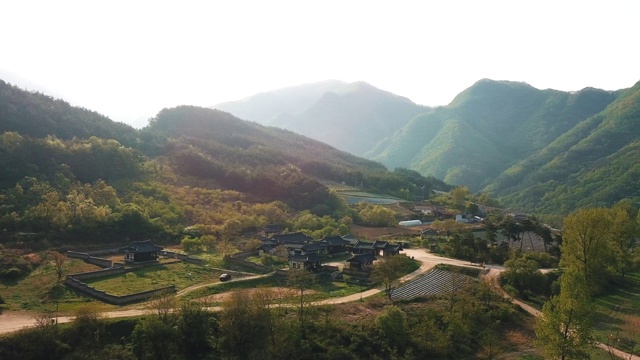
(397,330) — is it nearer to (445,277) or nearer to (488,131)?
(445,277)

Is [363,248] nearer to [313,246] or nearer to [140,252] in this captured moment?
[313,246]

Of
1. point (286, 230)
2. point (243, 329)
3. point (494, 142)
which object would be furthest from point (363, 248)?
point (494, 142)

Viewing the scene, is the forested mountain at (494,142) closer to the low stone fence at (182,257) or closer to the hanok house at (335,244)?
the hanok house at (335,244)

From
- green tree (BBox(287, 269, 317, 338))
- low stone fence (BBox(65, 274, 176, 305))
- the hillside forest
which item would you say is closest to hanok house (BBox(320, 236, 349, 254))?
the hillside forest

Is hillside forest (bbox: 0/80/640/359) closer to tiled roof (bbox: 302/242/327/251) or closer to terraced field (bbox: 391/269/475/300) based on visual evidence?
terraced field (bbox: 391/269/475/300)

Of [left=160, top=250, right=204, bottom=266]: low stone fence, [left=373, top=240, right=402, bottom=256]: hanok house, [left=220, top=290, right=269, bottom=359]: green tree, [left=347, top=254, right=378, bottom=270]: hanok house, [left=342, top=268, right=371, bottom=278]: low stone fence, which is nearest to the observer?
[left=220, top=290, right=269, bottom=359]: green tree

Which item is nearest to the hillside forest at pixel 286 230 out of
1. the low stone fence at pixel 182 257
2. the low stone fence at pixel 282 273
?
the low stone fence at pixel 282 273
